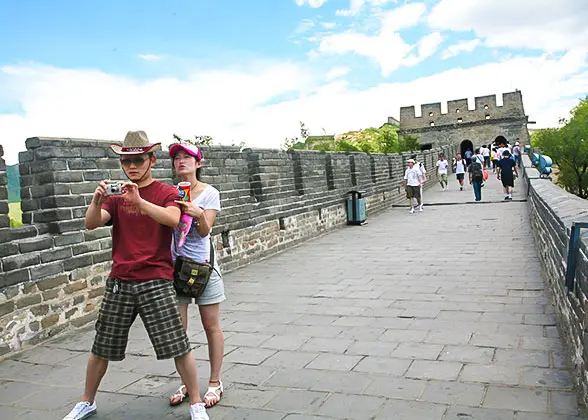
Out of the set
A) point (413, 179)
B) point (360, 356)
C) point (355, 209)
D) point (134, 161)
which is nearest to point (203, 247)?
point (134, 161)

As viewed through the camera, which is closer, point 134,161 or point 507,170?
point 134,161

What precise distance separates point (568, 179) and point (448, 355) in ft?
147

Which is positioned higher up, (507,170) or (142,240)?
(142,240)

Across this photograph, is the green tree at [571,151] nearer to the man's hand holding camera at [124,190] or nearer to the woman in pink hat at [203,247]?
the woman in pink hat at [203,247]

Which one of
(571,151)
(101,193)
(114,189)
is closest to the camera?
(114,189)

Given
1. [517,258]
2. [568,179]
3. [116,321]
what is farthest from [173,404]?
[568,179]

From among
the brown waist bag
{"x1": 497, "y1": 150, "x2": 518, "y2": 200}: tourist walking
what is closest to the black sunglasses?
the brown waist bag

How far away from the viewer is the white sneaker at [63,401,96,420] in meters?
3.34

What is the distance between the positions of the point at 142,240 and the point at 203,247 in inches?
16.7

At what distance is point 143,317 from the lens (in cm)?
323

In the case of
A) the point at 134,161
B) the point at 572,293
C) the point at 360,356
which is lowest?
the point at 360,356

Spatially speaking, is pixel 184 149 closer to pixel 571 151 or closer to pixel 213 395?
pixel 213 395

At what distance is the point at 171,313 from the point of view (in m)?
3.22

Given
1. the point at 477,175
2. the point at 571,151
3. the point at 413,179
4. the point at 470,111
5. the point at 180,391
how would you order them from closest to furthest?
the point at 180,391, the point at 413,179, the point at 477,175, the point at 571,151, the point at 470,111
